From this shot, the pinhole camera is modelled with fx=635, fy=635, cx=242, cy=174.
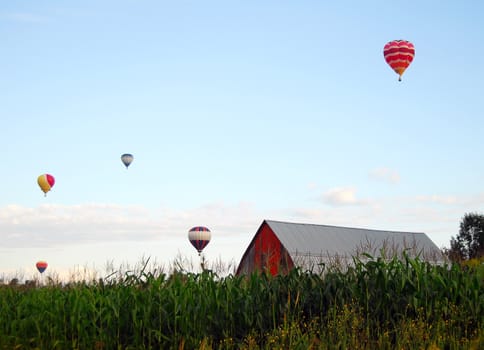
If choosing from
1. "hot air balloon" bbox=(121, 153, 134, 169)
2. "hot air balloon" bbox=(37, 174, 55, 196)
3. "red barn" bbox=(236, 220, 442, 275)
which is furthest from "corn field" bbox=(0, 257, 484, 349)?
"hot air balloon" bbox=(121, 153, 134, 169)

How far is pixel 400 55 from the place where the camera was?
42.8 meters

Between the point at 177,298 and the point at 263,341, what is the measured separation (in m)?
1.51

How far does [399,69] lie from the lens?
4288cm

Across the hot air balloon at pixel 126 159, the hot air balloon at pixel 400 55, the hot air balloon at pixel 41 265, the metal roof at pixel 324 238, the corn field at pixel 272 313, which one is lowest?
the corn field at pixel 272 313

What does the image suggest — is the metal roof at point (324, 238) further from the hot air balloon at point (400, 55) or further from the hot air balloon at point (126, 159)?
the hot air balloon at point (126, 159)

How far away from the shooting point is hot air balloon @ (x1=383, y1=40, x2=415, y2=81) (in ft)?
140

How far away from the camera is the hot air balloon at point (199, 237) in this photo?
5625cm

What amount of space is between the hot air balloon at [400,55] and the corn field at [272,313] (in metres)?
33.9

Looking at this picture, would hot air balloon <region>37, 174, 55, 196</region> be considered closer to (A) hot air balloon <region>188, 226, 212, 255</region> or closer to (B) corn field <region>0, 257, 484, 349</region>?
(A) hot air balloon <region>188, 226, 212, 255</region>

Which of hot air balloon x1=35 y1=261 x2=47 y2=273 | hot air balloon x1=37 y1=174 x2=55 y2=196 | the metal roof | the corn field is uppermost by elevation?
hot air balloon x1=37 y1=174 x2=55 y2=196

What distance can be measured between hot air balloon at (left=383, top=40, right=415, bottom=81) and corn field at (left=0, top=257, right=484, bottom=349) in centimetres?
3386

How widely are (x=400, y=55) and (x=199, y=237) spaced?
24.0m

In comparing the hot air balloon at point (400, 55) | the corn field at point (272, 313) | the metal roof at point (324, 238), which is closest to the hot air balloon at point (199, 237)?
the metal roof at point (324, 238)

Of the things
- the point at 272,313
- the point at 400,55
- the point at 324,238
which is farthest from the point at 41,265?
the point at 272,313
